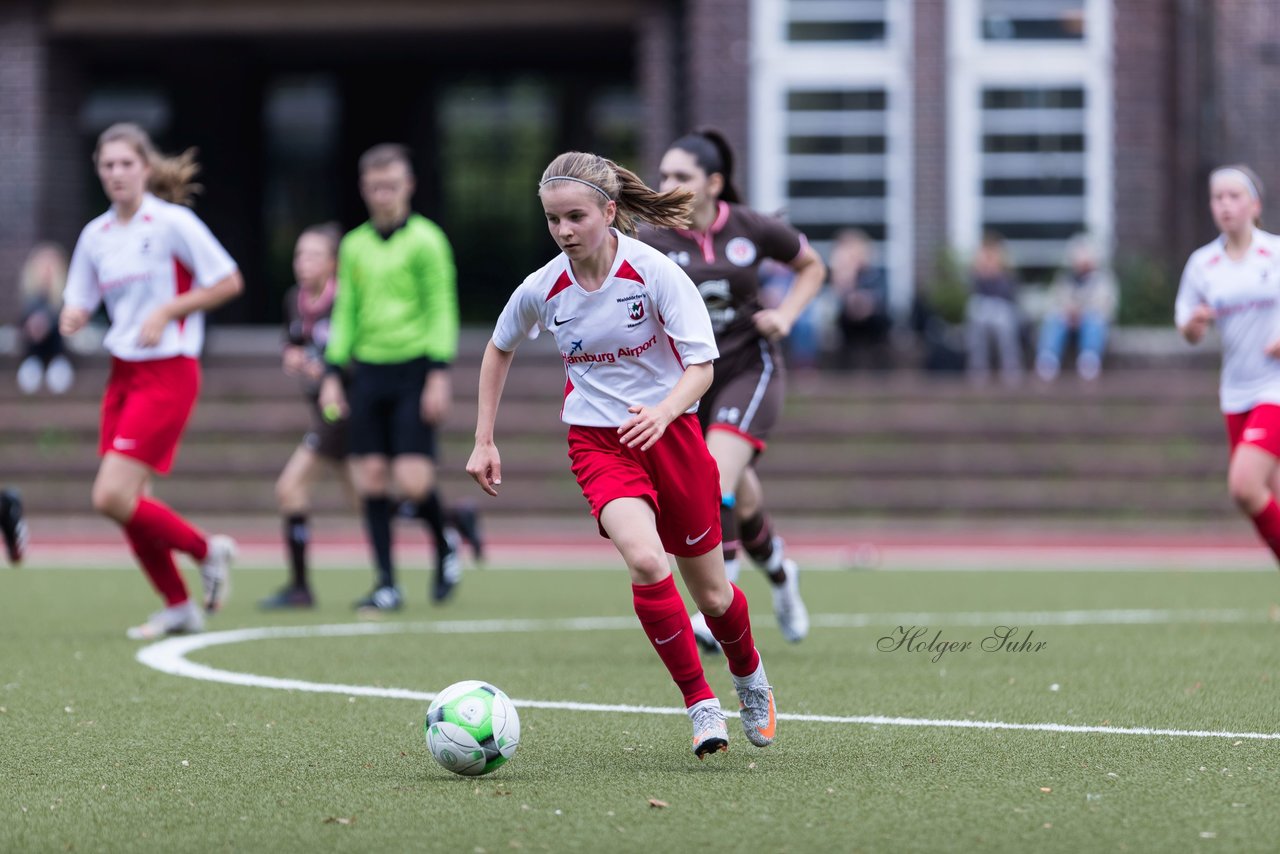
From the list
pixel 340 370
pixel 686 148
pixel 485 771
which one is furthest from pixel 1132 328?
pixel 485 771

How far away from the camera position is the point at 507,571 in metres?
13.7

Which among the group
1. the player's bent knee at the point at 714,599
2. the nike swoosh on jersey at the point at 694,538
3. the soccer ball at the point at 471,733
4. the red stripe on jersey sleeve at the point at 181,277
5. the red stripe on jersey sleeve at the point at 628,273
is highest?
the red stripe on jersey sleeve at the point at 628,273

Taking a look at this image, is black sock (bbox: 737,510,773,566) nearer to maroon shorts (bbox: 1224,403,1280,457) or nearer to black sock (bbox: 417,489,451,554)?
→ maroon shorts (bbox: 1224,403,1280,457)

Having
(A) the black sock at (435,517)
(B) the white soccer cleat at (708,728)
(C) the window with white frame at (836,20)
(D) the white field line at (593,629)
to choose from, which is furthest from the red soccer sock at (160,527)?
(C) the window with white frame at (836,20)

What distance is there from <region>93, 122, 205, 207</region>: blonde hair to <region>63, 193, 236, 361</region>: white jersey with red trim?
22 centimetres

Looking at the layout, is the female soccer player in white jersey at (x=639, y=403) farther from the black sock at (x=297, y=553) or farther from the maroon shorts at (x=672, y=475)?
the black sock at (x=297, y=553)

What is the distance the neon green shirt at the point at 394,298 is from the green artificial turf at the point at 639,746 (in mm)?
1480

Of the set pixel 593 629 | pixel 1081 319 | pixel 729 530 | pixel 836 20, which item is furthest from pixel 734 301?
pixel 836 20

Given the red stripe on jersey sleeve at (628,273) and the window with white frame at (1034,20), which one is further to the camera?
the window with white frame at (1034,20)

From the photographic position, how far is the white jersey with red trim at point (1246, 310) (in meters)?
9.31

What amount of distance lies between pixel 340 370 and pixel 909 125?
1162 centimetres

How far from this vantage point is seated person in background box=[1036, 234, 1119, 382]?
19625 millimetres

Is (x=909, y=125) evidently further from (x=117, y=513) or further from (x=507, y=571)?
(x=117, y=513)

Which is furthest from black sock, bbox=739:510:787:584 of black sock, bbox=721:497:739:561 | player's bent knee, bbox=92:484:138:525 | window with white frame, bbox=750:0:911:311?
window with white frame, bbox=750:0:911:311
